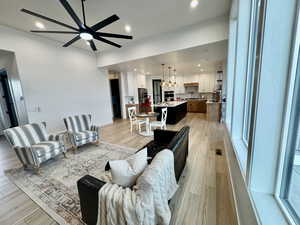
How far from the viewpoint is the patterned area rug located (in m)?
1.65

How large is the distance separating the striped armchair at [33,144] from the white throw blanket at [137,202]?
2.29 metres

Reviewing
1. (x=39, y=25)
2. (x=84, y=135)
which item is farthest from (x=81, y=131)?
(x=39, y=25)

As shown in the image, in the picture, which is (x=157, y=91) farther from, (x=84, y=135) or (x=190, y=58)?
(x=84, y=135)

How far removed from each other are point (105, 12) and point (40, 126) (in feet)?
10.5

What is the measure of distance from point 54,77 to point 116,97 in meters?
3.68

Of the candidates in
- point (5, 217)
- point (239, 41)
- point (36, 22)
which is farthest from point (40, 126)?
point (239, 41)

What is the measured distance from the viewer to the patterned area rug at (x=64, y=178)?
165 centimetres

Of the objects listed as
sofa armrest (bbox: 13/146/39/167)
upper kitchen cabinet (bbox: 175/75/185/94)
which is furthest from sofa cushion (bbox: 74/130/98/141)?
upper kitchen cabinet (bbox: 175/75/185/94)

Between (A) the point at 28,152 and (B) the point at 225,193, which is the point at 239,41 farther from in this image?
(A) the point at 28,152

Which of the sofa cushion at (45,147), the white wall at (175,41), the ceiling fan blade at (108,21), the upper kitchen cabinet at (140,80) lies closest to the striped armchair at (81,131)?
the sofa cushion at (45,147)

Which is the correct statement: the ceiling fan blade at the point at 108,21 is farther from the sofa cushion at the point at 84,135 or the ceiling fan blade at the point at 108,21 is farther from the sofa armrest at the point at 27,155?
the sofa armrest at the point at 27,155

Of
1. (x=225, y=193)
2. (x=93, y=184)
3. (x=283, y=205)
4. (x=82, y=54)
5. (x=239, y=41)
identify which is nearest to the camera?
(x=283, y=205)

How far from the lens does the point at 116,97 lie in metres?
7.87

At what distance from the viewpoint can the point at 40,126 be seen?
10.2 ft
